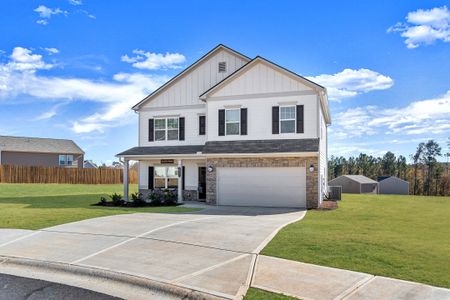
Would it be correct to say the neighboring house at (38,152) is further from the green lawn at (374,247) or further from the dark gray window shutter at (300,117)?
the green lawn at (374,247)

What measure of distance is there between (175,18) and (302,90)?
7682 mm

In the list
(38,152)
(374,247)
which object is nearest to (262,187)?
(374,247)

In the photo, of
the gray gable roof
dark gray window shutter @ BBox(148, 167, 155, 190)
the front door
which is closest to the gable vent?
the gray gable roof

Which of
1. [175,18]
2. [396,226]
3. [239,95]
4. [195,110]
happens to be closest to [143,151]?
[195,110]

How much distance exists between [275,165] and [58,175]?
1274 inches

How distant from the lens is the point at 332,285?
6.41 m

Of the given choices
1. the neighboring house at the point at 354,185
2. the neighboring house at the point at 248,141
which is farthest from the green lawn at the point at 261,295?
the neighboring house at the point at 354,185

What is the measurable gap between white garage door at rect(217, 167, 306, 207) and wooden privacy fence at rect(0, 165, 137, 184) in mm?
29226

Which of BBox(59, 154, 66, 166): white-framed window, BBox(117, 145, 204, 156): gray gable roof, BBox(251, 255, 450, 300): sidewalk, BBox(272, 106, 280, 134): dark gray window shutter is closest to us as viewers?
BBox(251, 255, 450, 300): sidewalk

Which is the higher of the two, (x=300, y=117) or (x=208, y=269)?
(x=300, y=117)

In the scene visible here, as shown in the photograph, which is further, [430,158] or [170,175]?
[430,158]

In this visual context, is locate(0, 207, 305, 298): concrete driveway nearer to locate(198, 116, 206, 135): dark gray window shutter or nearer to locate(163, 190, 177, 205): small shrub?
locate(163, 190, 177, 205): small shrub

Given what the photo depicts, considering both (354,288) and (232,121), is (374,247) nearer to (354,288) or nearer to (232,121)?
(354,288)

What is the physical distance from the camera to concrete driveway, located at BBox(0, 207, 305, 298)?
7047mm
